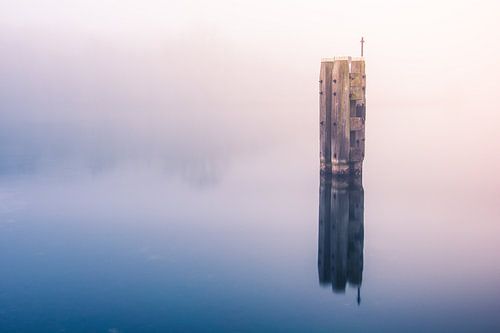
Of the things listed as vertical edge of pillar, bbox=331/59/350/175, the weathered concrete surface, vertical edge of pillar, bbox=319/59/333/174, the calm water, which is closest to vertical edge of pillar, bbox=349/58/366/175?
the weathered concrete surface

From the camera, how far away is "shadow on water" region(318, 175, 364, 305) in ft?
35.4

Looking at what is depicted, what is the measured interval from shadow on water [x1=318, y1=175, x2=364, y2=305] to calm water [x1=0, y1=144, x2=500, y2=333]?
54mm

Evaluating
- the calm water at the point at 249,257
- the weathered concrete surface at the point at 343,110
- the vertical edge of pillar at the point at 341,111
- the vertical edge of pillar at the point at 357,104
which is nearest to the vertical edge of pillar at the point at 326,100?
the weathered concrete surface at the point at 343,110

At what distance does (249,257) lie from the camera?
12.0 meters

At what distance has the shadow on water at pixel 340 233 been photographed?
10805mm

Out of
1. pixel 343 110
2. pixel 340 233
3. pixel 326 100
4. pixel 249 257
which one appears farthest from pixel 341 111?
pixel 249 257

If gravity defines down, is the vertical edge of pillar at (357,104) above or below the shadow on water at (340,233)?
above

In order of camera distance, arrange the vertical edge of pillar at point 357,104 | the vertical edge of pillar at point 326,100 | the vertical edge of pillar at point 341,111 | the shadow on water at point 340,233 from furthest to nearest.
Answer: the vertical edge of pillar at point 326,100 → the vertical edge of pillar at point 357,104 → the vertical edge of pillar at point 341,111 → the shadow on water at point 340,233

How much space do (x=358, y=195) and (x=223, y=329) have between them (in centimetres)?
1029

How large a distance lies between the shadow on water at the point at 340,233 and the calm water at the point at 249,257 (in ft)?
0.18

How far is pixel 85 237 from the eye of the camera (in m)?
13.6

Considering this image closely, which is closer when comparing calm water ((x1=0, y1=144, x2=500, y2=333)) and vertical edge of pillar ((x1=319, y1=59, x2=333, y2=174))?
calm water ((x1=0, y1=144, x2=500, y2=333))

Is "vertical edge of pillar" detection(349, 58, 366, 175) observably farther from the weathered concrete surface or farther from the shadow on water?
the shadow on water

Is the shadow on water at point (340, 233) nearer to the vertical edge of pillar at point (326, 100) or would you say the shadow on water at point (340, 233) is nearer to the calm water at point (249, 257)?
the calm water at point (249, 257)
